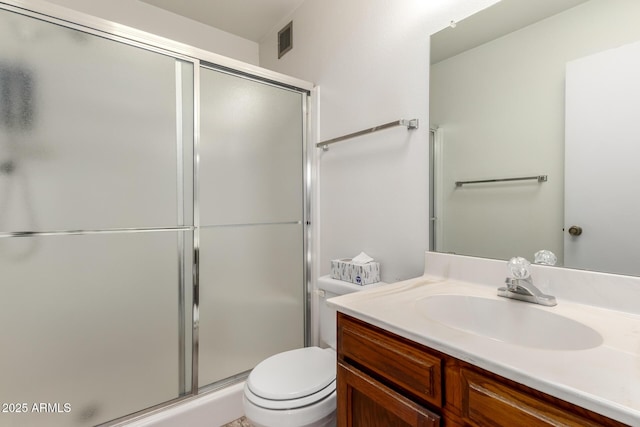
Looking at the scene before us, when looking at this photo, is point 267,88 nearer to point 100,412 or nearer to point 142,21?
point 142,21

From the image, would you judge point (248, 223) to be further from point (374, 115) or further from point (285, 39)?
point (285, 39)

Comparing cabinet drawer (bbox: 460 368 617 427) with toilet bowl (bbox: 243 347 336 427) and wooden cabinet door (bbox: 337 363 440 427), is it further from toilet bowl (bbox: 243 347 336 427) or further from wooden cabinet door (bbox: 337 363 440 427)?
toilet bowl (bbox: 243 347 336 427)

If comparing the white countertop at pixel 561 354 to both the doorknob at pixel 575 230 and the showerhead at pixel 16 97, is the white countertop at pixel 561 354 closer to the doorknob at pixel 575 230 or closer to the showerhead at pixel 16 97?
the doorknob at pixel 575 230

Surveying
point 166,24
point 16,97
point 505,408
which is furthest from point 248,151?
point 505,408

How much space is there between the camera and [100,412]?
1401mm

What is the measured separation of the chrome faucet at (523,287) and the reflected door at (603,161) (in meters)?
0.15

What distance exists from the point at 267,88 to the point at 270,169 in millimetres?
492

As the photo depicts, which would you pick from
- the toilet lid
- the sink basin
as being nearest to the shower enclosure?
the toilet lid

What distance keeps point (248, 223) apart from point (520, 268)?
1356 mm

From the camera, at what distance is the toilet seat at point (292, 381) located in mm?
1115

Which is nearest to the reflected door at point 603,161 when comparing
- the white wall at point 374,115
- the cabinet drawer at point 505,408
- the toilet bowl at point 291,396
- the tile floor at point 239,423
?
the white wall at point 374,115

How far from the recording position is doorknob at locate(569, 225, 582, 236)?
988 mm

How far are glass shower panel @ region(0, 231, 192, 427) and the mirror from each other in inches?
53.6

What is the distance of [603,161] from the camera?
3.09 ft
